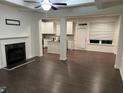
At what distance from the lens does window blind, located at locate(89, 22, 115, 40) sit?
7.42m

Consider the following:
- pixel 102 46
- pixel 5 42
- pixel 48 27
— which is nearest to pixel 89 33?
pixel 102 46

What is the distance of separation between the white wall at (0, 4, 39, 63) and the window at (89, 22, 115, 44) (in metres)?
4.16

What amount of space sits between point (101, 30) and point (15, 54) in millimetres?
5929

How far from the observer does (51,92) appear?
111 inches

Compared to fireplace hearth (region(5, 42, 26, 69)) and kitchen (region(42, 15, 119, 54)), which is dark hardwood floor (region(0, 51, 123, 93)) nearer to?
fireplace hearth (region(5, 42, 26, 69))

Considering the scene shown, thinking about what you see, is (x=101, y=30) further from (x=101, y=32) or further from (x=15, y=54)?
(x=15, y=54)

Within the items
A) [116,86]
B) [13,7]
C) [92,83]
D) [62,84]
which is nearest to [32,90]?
[62,84]

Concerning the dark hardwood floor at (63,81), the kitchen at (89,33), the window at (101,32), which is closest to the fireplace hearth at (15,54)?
the dark hardwood floor at (63,81)

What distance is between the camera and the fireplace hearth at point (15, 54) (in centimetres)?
476

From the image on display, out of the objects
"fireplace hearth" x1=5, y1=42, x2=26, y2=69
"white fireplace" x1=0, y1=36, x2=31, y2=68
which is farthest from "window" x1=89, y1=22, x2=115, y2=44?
"fireplace hearth" x1=5, y1=42, x2=26, y2=69

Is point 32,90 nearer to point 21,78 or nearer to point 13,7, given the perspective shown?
point 21,78

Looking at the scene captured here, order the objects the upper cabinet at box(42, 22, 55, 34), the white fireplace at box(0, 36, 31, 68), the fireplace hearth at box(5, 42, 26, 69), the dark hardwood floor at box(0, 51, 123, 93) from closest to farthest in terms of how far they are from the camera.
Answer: the dark hardwood floor at box(0, 51, 123, 93) → the white fireplace at box(0, 36, 31, 68) → the fireplace hearth at box(5, 42, 26, 69) → the upper cabinet at box(42, 22, 55, 34)

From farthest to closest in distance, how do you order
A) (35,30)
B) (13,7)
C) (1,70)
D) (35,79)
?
(35,30), (13,7), (1,70), (35,79)

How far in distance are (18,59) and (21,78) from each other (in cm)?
200
